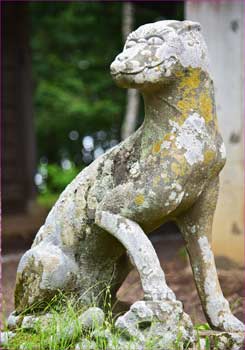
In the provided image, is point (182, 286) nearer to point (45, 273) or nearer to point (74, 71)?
point (45, 273)

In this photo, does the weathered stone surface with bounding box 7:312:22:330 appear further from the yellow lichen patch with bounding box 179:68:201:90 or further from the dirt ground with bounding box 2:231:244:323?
the yellow lichen patch with bounding box 179:68:201:90

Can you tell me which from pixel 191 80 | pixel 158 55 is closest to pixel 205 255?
pixel 191 80

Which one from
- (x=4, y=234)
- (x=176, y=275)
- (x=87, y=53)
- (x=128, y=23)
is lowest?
(x=4, y=234)

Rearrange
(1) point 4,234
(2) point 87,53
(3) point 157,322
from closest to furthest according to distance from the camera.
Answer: (3) point 157,322, (1) point 4,234, (2) point 87,53

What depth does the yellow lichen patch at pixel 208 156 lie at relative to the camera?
2.95 metres

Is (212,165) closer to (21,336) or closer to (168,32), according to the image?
(168,32)

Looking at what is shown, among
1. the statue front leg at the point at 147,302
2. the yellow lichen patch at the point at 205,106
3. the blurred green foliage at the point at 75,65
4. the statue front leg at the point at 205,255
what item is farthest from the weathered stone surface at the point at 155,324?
the blurred green foliage at the point at 75,65

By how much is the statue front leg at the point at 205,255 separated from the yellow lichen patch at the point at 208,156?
0.16m

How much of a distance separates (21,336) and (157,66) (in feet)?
4.16

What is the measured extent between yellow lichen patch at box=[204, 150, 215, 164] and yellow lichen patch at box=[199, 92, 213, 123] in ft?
0.45

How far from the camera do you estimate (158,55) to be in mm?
2891

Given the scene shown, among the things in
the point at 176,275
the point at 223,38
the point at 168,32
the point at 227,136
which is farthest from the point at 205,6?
the point at 168,32

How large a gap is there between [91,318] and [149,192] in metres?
0.58

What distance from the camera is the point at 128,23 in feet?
31.3
